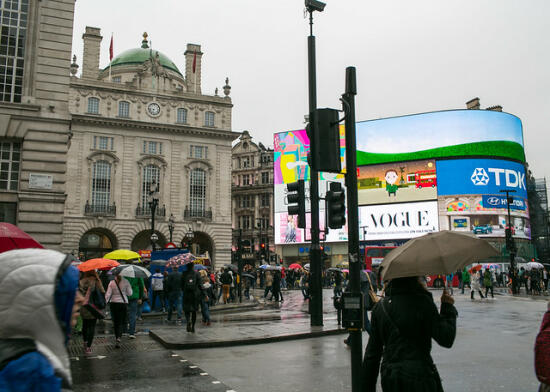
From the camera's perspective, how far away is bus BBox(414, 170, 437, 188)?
66188mm

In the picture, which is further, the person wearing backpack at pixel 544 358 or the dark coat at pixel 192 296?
the dark coat at pixel 192 296

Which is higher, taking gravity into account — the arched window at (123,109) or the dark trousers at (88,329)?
the arched window at (123,109)

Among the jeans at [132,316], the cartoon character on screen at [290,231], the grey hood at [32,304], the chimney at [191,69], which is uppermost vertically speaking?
the chimney at [191,69]

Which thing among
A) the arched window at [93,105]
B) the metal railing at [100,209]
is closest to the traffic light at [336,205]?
the metal railing at [100,209]

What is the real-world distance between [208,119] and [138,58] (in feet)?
39.9

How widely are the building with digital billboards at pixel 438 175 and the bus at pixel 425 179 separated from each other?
125 mm

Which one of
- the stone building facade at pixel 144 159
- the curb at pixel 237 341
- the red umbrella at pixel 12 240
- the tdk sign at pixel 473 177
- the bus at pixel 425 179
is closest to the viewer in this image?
the red umbrella at pixel 12 240

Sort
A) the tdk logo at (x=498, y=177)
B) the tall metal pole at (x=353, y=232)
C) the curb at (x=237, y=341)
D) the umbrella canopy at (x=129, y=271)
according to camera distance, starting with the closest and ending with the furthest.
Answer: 1. the tall metal pole at (x=353, y=232)
2. the curb at (x=237, y=341)
3. the umbrella canopy at (x=129, y=271)
4. the tdk logo at (x=498, y=177)

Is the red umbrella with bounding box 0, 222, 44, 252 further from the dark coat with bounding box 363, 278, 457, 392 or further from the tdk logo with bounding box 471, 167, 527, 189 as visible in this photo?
the tdk logo with bounding box 471, 167, 527, 189

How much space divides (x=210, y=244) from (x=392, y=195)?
2561 centimetres

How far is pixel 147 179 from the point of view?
177 ft

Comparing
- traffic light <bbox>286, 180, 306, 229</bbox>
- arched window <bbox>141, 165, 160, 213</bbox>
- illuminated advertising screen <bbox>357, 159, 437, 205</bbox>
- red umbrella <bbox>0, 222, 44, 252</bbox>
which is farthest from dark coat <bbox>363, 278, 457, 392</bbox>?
illuminated advertising screen <bbox>357, 159, 437, 205</bbox>

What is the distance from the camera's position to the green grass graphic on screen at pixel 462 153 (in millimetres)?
66000

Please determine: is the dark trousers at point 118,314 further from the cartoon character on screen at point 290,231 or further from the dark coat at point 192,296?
the cartoon character on screen at point 290,231
